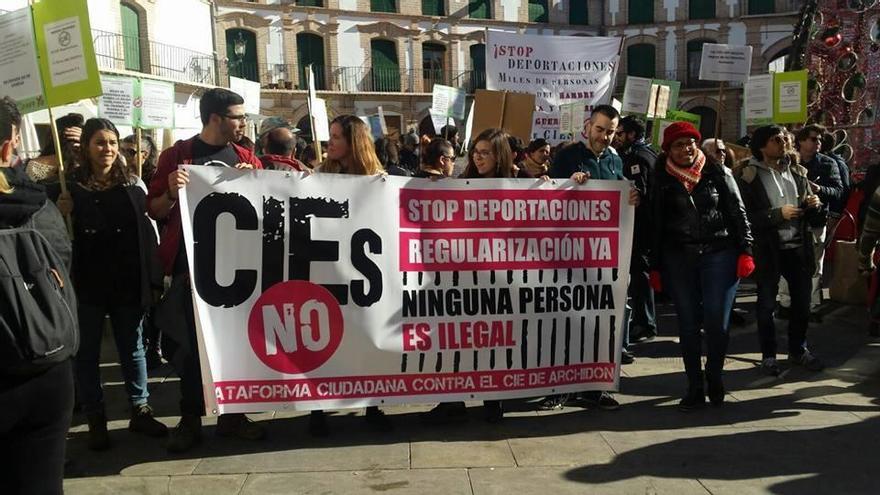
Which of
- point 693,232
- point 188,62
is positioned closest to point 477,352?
point 693,232

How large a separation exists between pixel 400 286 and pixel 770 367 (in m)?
2.98

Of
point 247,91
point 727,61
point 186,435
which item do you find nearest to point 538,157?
point 727,61

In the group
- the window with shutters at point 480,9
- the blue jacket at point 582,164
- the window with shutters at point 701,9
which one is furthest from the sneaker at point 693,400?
the window with shutters at point 701,9

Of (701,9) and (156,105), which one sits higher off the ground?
(701,9)

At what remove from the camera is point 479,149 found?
485 centimetres

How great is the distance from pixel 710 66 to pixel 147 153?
574 centimetres

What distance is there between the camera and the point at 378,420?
15.1ft

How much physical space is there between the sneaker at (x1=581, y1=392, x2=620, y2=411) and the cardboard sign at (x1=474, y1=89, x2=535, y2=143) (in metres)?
4.32

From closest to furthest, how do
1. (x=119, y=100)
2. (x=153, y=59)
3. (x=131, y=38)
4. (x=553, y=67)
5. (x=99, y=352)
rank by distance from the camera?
(x=99, y=352) < (x=119, y=100) < (x=553, y=67) < (x=131, y=38) < (x=153, y=59)

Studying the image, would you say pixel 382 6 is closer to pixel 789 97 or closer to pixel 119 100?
pixel 789 97

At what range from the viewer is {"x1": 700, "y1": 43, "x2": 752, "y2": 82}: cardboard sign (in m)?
8.38

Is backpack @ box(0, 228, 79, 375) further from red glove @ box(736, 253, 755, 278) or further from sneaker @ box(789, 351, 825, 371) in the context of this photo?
sneaker @ box(789, 351, 825, 371)

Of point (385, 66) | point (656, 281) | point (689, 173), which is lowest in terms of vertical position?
point (656, 281)

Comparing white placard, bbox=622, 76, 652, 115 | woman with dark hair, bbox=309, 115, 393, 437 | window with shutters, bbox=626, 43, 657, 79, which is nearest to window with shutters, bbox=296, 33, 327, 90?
window with shutters, bbox=626, 43, 657, 79
